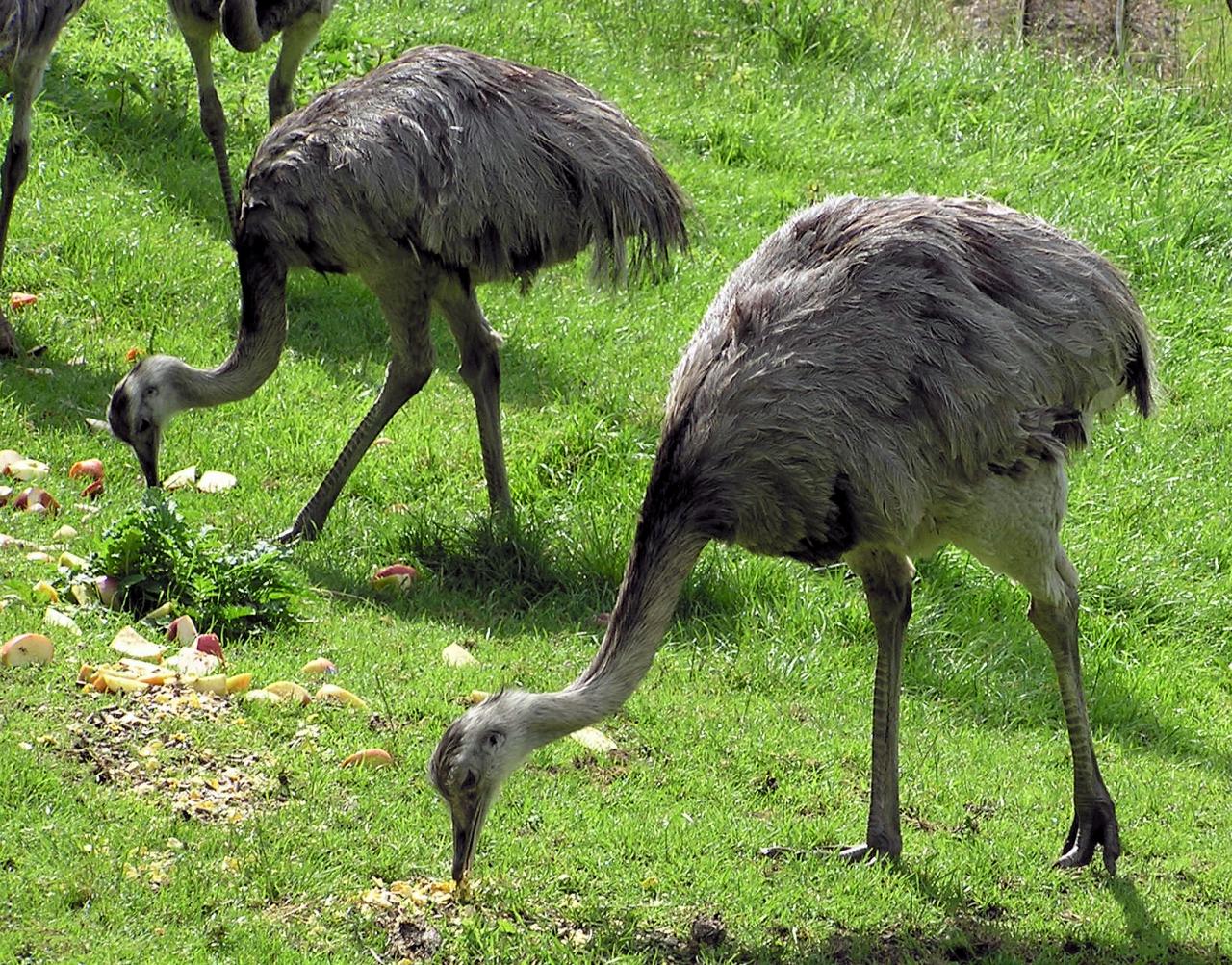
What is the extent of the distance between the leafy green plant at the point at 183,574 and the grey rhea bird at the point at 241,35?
3578mm

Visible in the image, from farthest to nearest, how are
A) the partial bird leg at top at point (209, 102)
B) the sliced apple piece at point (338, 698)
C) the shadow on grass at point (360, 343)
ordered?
the partial bird leg at top at point (209, 102) < the shadow on grass at point (360, 343) < the sliced apple piece at point (338, 698)

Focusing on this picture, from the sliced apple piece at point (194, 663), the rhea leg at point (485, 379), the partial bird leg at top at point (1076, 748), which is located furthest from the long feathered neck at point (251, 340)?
the partial bird leg at top at point (1076, 748)

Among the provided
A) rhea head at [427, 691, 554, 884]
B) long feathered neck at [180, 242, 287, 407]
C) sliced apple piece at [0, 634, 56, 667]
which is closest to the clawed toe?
rhea head at [427, 691, 554, 884]

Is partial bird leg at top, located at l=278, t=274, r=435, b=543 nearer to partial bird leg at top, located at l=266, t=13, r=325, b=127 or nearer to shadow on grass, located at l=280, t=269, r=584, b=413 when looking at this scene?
shadow on grass, located at l=280, t=269, r=584, b=413

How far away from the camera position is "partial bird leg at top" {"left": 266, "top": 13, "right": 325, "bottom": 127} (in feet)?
33.8

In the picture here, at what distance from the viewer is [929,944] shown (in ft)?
16.7

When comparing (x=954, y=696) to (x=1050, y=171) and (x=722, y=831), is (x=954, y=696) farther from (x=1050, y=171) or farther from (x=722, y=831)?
(x=1050, y=171)

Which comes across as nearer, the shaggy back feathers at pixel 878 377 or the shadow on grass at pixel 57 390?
the shaggy back feathers at pixel 878 377

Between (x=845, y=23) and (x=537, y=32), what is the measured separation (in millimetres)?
2232

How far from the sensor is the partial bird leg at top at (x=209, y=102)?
10.0 meters

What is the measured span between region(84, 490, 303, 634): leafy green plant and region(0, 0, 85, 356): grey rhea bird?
2.76 metres

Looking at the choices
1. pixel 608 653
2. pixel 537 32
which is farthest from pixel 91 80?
pixel 608 653

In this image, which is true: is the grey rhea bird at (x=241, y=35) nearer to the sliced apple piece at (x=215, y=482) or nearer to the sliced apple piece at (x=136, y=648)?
the sliced apple piece at (x=215, y=482)

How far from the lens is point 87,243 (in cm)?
988
